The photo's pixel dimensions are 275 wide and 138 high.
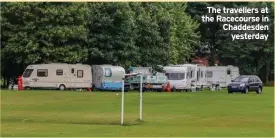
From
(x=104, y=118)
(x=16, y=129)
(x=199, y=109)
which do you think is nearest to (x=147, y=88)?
(x=199, y=109)

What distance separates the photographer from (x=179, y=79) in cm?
5916

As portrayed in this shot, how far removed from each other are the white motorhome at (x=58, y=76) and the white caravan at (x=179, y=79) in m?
8.03

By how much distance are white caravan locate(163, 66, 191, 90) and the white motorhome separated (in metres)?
8.03

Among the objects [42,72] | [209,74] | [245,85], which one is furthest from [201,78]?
[42,72]

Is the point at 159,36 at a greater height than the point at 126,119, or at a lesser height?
greater

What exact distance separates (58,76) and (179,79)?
1121 cm

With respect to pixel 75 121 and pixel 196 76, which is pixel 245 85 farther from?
pixel 75 121

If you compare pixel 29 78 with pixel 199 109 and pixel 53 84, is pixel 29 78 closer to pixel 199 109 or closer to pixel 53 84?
pixel 53 84

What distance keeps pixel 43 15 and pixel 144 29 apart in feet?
34.9

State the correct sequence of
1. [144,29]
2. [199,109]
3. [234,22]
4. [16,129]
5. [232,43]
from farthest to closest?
[232,43], [234,22], [144,29], [199,109], [16,129]

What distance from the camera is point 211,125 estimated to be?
2214 cm

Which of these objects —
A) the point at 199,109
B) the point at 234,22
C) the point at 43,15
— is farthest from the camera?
the point at 234,22

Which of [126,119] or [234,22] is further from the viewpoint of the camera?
[234,22]

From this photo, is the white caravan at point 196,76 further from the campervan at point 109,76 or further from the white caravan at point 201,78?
the campervan at point 109,76
